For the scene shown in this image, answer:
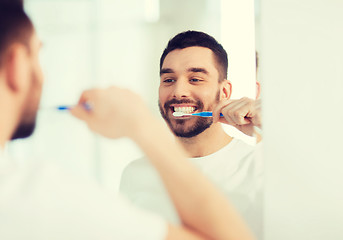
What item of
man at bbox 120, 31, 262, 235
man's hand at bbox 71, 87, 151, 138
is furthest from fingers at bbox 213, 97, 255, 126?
man's hand at bbox 71, 87, 151, 138

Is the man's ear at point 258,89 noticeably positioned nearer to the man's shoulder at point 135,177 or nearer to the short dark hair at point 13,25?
the man's shoulder at point 135,177

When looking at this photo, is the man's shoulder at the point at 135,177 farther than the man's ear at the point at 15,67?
Yes

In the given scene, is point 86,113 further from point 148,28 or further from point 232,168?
point 232,168

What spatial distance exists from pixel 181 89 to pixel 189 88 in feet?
0.07

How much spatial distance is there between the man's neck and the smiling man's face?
0.5 inches

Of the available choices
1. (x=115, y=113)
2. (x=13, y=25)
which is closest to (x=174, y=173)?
(x=115, y=113)

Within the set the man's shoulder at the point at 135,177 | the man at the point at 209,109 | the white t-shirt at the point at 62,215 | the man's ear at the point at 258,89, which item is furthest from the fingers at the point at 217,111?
the white t-shirt at the point at 62,215

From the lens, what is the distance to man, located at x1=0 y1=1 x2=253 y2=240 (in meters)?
0.63

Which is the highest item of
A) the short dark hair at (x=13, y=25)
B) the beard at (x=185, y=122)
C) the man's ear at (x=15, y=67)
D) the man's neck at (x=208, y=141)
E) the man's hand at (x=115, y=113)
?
the short dark hair at (x=13, y=25)

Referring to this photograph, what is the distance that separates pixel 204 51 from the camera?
984 millimetres

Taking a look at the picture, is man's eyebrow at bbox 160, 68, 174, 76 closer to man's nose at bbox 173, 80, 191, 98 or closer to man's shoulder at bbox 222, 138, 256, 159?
man's nose at bbox 173, 80, 191, 98

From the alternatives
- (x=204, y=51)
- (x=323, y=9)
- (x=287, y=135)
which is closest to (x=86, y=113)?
(x=204, y=51)

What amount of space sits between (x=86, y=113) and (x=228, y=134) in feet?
1.30

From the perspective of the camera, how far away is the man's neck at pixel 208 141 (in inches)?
38.1
